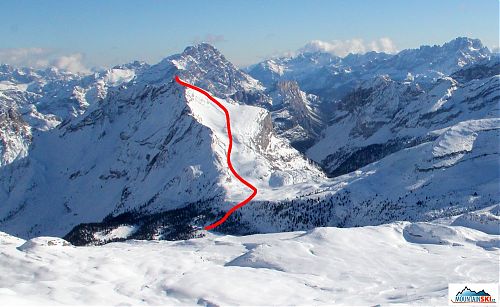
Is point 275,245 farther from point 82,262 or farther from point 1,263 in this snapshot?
point 1,263
